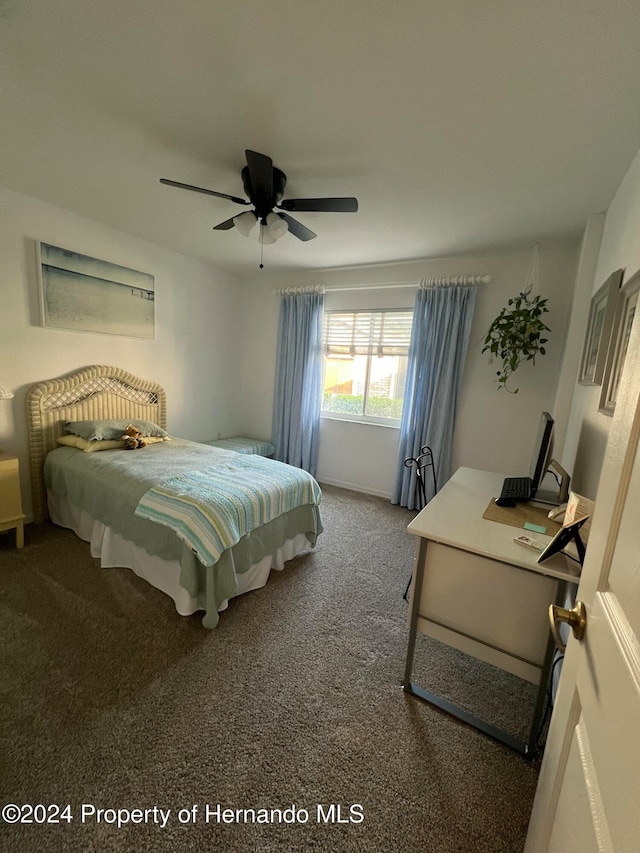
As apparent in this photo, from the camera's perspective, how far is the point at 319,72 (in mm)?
1341

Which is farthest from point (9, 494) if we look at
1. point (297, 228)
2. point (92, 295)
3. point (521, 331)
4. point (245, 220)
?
point (521, 331)

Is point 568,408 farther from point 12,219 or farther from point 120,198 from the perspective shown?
point 12,219

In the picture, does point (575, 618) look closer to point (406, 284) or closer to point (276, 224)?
point (276, 224)

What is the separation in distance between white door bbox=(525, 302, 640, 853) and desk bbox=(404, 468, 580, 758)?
1.59 feet

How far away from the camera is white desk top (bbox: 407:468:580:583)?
4.02 ft

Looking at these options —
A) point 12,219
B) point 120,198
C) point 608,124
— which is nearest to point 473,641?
point 608,124

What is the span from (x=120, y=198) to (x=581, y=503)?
11.1 feet

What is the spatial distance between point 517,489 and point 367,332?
248 cm

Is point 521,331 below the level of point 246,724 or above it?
above

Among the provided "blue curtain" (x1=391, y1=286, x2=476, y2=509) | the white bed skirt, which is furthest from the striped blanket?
"blue curtain" (x1=391, y1=286, x2=476, y2=509)

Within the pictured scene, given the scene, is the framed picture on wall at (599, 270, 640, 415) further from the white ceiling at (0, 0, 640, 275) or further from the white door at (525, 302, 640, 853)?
the white door at (525, 302, 640, 853)

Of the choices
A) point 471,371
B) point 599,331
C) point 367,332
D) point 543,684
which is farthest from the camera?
point 367,332

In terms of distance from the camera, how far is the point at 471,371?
3275mm

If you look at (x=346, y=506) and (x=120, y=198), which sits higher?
(x=120, y=198)
